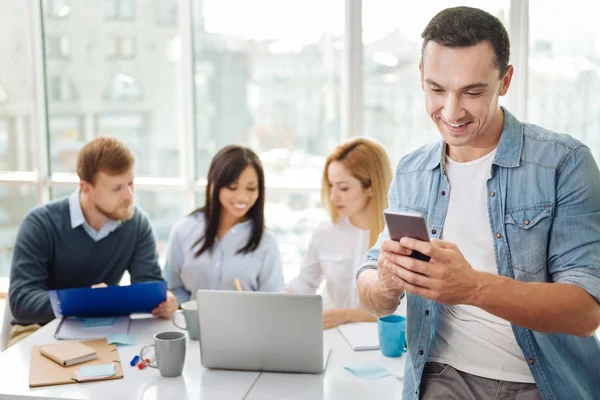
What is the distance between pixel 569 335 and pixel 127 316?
1.55 metres

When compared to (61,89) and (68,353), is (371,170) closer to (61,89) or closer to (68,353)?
(68,353)

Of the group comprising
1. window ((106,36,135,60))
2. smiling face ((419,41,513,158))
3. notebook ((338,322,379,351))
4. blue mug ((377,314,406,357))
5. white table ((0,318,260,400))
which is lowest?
white table ((0,318,260,400))

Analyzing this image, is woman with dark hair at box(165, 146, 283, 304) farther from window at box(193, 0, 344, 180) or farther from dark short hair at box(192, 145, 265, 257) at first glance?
window at box(193, 0, 344, 180)

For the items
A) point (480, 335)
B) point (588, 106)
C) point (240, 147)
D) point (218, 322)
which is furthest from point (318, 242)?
point (588, 106)

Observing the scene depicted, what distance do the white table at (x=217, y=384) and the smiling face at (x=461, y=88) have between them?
72 centimetres

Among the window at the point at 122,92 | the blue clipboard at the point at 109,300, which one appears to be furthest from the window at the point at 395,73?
the blue clipboard at the point at 109,300

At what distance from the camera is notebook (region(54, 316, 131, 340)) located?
2.31 meters

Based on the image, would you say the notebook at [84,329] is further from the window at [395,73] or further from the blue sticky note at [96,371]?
the window at [395,73]

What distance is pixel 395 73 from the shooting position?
14.6 feet

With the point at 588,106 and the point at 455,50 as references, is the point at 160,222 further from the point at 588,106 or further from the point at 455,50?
the point at 455,50

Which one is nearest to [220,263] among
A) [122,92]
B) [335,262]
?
[335,262]

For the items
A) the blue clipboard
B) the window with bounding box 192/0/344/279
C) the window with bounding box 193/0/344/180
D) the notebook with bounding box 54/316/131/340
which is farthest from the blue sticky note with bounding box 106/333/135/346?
the window with bounding box 193/0/344/180

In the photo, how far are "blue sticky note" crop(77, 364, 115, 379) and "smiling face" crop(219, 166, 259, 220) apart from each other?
117 cm

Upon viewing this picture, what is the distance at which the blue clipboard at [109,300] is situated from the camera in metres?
2.38
